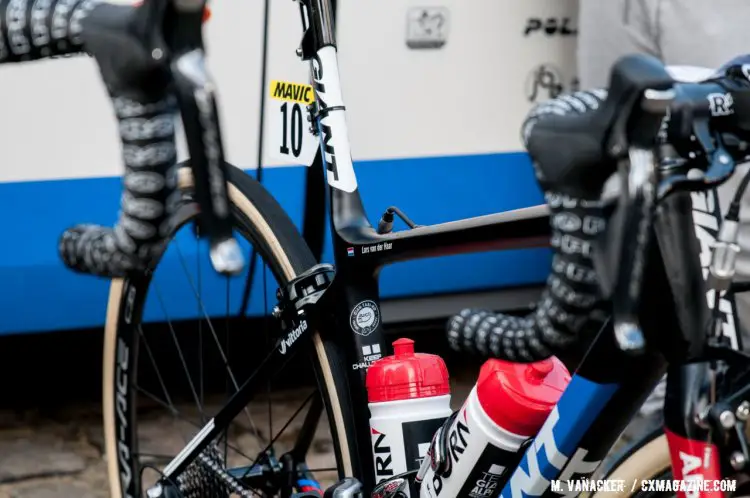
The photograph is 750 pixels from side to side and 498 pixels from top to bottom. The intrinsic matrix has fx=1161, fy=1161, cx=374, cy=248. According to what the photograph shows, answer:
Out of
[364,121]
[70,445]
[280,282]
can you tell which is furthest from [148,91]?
[70,445]

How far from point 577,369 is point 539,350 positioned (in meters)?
0.30

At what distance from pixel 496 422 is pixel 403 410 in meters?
0.28

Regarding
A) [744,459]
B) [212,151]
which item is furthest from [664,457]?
[212,151]

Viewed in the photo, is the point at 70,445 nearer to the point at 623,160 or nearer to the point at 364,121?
the point at 364,121

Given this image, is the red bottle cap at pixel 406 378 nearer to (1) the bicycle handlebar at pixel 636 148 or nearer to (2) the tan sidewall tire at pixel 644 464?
(2) the tan sidewall tire at pixel 644 464

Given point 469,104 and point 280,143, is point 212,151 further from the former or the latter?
point 469,104

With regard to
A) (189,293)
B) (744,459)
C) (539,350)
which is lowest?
(189,293)

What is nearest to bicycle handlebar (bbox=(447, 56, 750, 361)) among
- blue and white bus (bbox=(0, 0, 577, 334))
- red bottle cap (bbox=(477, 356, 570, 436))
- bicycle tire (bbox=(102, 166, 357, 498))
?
red bottle cap (bbox=(477, 356, 570, 436))

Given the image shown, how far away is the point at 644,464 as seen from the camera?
5.03 ft

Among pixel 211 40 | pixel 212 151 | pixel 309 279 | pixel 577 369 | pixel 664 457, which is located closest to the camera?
pixel 212 151

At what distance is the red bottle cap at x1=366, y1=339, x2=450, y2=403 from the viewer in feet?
5.93

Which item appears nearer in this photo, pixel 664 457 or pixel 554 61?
pixel 664 457

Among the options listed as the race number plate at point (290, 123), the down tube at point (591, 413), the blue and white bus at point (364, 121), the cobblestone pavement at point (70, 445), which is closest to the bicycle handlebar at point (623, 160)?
the down tube at point (591, 413)

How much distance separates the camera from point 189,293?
314cm
